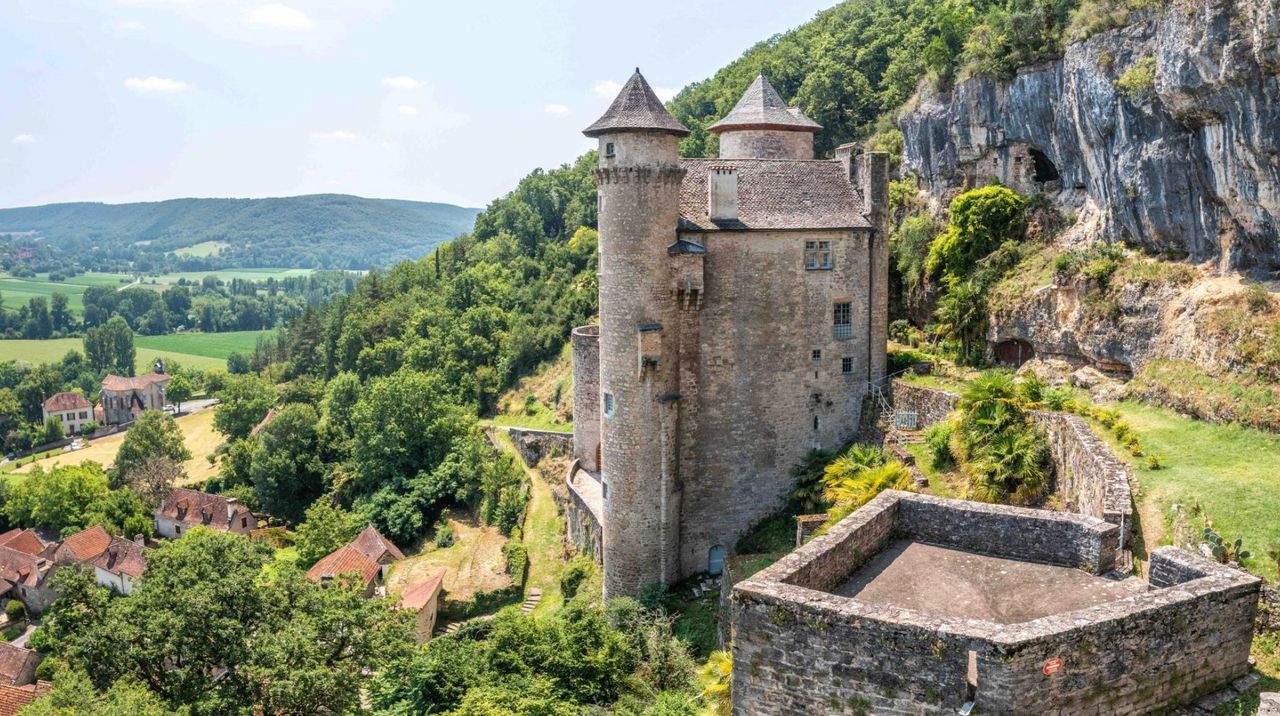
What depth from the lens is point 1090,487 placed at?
59.8ft

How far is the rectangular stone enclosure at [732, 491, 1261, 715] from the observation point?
346 inches

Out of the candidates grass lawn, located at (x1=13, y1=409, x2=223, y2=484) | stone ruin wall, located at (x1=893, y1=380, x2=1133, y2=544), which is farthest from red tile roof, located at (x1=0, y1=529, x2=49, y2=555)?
stone ruin wall, located at (x1=893, y1=380, x2=1133, y2=544)

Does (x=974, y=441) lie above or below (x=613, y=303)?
below

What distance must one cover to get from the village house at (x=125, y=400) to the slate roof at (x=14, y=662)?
212 ft

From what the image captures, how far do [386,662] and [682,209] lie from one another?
15.3m

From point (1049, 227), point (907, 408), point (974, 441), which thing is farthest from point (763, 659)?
point (1049, 227)

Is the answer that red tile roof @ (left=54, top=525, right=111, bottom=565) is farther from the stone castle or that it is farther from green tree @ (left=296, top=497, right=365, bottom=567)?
the stone castle

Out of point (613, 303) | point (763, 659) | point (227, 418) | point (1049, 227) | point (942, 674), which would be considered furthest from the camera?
point (227, 418)

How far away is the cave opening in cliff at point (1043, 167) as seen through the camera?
3422cm

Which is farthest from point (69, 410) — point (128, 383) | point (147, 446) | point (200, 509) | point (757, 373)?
point (757, 373)

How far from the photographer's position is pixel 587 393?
1391 inches

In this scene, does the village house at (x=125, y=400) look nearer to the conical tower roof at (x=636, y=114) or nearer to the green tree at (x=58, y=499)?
the green tree at (x=58, y=499)

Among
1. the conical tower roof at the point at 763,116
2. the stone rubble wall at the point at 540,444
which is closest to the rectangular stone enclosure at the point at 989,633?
the conical tower roof at the point at 763,116

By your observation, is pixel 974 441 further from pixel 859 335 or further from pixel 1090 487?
pixel 859 335
